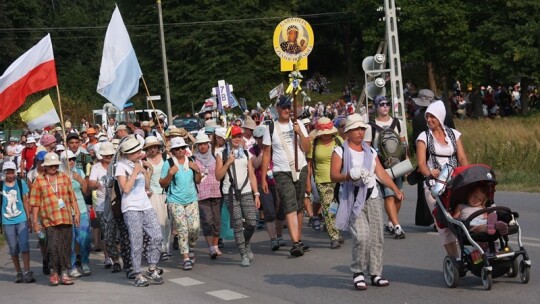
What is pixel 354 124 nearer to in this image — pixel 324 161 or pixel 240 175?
pixel 240 175

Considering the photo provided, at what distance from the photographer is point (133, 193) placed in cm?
1212

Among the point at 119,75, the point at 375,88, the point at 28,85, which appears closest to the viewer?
the point at 28,85

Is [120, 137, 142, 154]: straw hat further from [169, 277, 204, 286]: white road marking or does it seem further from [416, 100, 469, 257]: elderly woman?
[416, 100, 469, 257]: elderly woman

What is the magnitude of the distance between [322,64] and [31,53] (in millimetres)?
71264

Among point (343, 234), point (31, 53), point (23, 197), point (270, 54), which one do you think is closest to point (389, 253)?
point (343, 234)

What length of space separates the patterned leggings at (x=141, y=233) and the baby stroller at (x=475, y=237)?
3456mm

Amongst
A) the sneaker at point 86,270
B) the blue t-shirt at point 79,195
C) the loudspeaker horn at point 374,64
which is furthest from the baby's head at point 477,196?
the loudspeaker horn at point 374,64

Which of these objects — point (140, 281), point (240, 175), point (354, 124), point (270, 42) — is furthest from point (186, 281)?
point (270, 42)

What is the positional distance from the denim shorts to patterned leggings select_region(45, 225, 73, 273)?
845mm

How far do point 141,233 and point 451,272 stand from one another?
374 cm

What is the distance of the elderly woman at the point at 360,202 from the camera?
10484 mm

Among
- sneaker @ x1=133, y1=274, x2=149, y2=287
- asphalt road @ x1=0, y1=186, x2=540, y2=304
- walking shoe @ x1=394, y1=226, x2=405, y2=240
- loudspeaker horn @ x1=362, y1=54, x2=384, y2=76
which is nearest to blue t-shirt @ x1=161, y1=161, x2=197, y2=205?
asphalt road @ x1=0, y1=186, x2=540, y2=304

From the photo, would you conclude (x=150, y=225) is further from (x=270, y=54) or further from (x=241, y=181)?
(x=270, y=54)

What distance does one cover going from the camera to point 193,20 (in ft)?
219
